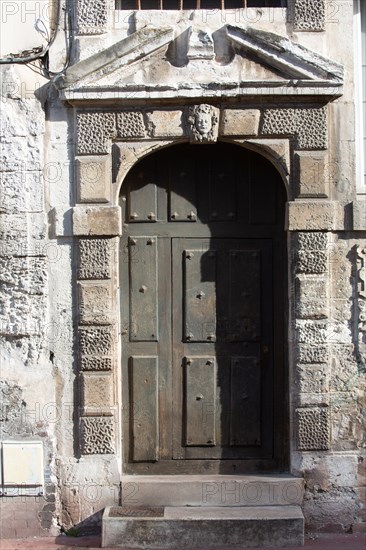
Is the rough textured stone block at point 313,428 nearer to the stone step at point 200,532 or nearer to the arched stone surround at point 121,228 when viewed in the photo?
the arched stone surround at point 121,228

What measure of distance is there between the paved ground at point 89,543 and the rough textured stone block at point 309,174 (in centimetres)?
268

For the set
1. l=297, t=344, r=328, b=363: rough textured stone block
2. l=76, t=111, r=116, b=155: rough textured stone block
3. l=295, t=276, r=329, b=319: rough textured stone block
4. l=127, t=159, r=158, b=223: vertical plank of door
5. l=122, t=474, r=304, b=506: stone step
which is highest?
l=76, t=111, r=116, b=155: rough textured stone block

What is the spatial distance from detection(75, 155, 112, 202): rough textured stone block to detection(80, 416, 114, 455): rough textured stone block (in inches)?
68.0

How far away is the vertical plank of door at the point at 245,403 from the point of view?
6.39m

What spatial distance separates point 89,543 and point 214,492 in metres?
1.04

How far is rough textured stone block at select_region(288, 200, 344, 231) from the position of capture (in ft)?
20.0

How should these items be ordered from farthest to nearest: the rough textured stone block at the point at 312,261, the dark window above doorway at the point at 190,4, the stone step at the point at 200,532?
the dark window above doorway at the point at 190,4 → the rough textured stone block at the point at 312,261 → the stone step at the point at 200,532

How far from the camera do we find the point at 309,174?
610 cm

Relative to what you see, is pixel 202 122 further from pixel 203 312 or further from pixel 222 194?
pixel 203 312

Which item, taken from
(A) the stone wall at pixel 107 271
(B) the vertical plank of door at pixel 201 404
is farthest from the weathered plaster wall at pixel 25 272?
(B) the vertical plank of door at pixel 201 404

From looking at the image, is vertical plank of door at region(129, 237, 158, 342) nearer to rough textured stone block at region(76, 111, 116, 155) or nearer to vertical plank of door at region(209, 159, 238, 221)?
vertical plank of door at region(209, 159, 238, 221)

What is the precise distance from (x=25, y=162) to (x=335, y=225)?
2.47 metres

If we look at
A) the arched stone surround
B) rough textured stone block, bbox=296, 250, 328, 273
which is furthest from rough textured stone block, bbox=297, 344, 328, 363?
rough textured stone block, bbox=296, 250, 328, 273

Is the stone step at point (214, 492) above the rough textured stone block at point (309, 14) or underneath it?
underneath
